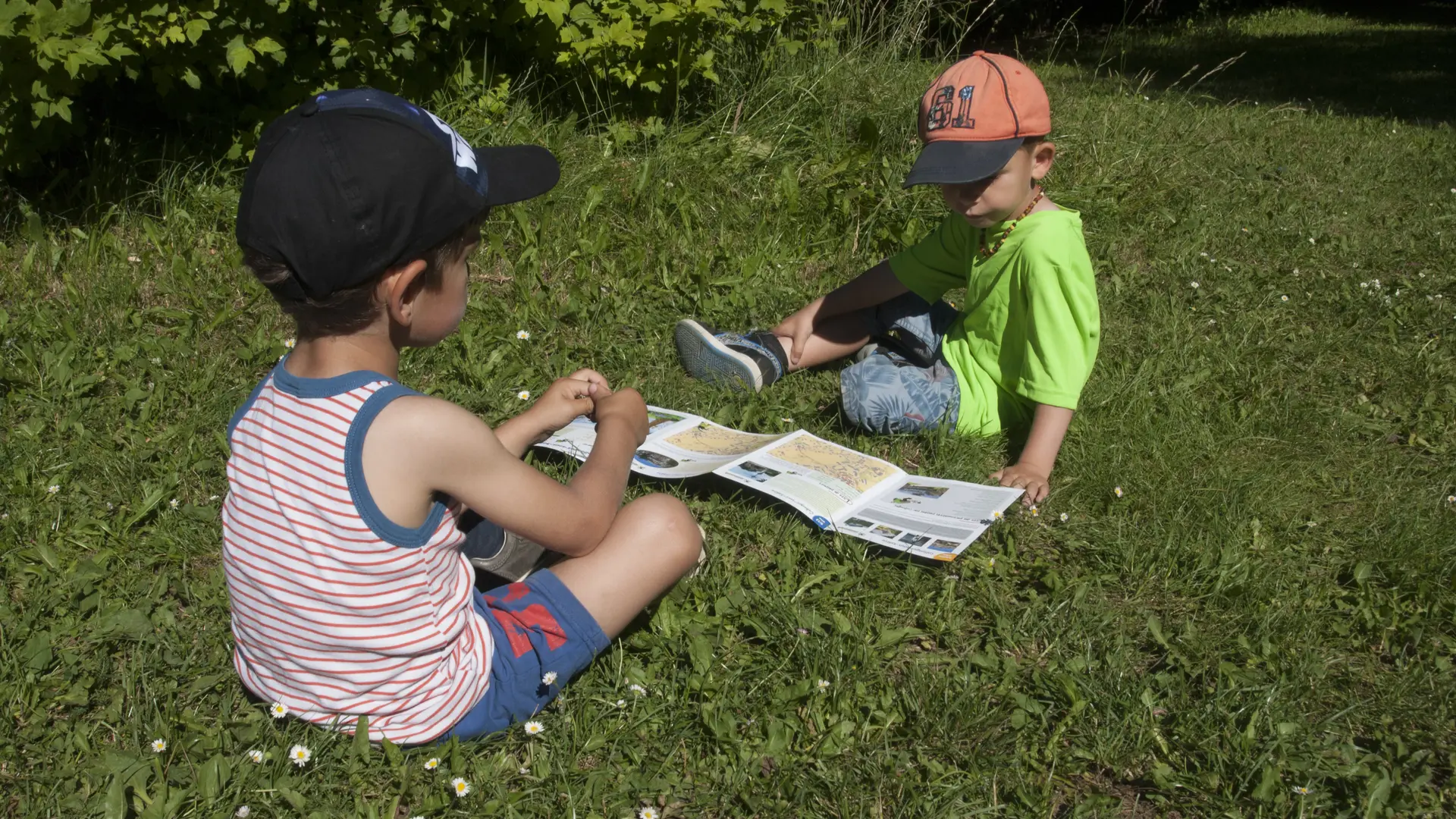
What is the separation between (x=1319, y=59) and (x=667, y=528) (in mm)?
10874

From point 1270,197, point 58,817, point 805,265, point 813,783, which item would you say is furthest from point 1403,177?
point 58,817

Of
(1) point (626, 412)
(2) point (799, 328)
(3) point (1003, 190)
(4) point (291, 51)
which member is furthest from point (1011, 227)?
(4) point (291, 51)

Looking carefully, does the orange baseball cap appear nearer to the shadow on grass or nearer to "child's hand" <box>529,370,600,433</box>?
"child's hand" <box>529,370,600,433</box>

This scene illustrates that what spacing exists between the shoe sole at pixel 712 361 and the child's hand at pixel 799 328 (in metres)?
0.23

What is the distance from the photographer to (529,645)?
2.06 metres

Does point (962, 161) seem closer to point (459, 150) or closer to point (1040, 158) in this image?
point (1040, 158)

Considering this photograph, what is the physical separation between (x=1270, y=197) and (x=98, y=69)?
4.93 m

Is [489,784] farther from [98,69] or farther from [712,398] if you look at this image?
[98,69]

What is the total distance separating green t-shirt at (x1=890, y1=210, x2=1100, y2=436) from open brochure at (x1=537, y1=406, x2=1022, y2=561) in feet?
1.18

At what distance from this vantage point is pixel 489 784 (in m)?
1.96

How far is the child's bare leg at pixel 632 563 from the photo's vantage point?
2123mm

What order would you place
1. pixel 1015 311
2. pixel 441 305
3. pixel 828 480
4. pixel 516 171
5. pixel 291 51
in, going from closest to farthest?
pixel 441 305 < pixel 516 171 < pixel 828 480 < pixel 1015 311 < pixel 291 51

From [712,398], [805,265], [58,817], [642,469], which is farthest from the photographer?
[805,265]

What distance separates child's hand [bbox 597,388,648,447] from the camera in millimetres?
2170
